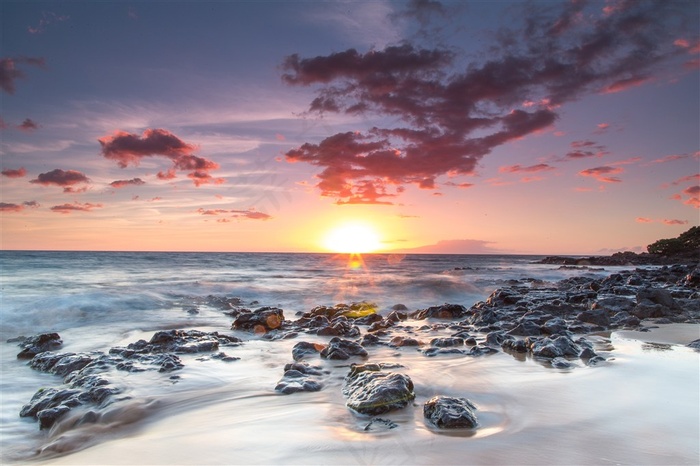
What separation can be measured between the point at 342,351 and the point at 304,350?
2.93 ft

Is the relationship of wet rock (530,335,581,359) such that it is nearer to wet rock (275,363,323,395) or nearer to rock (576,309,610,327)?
rock (576,309,610,327)

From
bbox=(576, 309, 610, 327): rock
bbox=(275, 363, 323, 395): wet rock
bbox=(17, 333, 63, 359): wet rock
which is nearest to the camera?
bbox=(275, 363, 323, 395): wet rock

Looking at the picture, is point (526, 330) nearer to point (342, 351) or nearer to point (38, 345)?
point (342, 351)

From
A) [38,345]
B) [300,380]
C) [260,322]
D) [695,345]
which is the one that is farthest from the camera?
[260,322]

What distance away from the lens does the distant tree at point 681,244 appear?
200ft

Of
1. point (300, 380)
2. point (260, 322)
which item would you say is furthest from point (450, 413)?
point (260, 322)

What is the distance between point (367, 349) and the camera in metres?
8.37

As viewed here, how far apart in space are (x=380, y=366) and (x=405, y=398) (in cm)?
176

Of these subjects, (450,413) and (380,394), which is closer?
(450,413)

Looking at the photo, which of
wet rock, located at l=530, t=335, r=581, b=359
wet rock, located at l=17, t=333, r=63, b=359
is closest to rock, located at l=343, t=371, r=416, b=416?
wet rock, located at l=530, t=335, r=581, b=359

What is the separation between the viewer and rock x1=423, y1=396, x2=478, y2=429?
391 centimetres

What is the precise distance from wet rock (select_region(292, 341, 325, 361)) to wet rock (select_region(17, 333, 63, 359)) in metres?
5.70

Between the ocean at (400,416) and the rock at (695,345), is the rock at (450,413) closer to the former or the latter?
the ocean at (400,416)

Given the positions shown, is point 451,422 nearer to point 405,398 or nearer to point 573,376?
point 405,398
